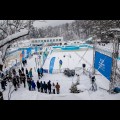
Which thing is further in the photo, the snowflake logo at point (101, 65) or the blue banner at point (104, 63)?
the snowflake logo at point (101, 65)

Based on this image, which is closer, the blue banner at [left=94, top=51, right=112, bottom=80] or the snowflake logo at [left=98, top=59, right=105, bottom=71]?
the blue banner at [left=94, top=51, right=112, bottom=80]

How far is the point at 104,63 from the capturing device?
45.8ft

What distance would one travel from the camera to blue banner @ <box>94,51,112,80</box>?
12719 millimetres

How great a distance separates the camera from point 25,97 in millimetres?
11570

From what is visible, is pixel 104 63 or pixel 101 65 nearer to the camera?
pixel 104 63

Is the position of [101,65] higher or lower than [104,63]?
lower

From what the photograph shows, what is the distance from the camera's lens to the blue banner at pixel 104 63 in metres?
12.7
